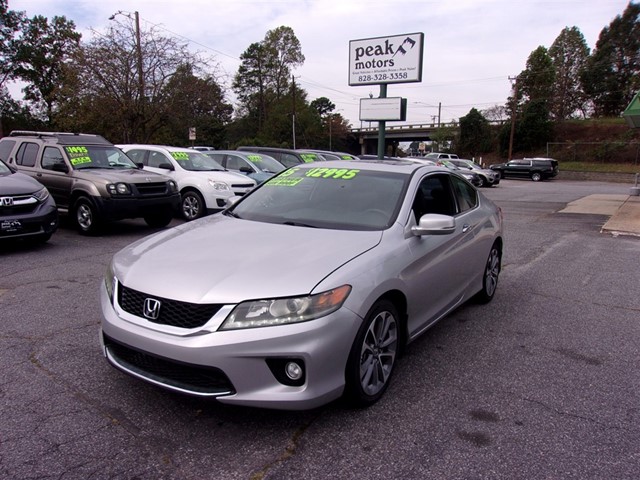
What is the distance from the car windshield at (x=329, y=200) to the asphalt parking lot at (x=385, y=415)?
1215 mm

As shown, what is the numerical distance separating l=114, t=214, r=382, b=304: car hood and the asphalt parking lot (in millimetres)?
812

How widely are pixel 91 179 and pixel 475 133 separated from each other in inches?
2189

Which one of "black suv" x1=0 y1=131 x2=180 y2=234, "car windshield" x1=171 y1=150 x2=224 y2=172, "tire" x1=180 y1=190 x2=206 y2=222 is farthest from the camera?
"car windshield" x1=171 y1=150 x2=224 y2=172

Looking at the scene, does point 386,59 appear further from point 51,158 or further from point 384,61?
point 51,158

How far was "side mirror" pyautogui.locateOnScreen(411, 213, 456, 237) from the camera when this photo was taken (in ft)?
11.6

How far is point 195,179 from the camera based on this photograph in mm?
10672

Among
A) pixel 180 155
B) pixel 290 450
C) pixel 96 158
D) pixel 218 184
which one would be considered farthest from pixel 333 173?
pixel 180 155

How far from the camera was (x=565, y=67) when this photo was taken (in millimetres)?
68125

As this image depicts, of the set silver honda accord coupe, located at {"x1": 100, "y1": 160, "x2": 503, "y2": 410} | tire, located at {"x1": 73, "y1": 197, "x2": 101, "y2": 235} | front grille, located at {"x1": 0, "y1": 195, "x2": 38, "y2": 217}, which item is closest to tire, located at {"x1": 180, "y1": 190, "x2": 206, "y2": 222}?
tire, located at {"x1": 73, "y1": 197, "x2": 101, "y2": 235}

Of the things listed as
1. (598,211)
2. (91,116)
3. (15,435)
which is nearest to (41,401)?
(15,435)

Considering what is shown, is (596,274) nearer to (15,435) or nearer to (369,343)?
(369,343)

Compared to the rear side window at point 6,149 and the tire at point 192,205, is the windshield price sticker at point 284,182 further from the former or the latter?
the rear side window at point 6,149

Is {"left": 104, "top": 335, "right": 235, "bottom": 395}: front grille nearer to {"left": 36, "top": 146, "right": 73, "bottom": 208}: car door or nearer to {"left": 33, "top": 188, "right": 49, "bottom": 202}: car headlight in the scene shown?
{"left": 33, "top": 188, "right": 49, "bottom": 202}: car headlight

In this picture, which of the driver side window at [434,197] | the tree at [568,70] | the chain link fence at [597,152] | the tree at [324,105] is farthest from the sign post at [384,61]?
the tree at [324,105]
